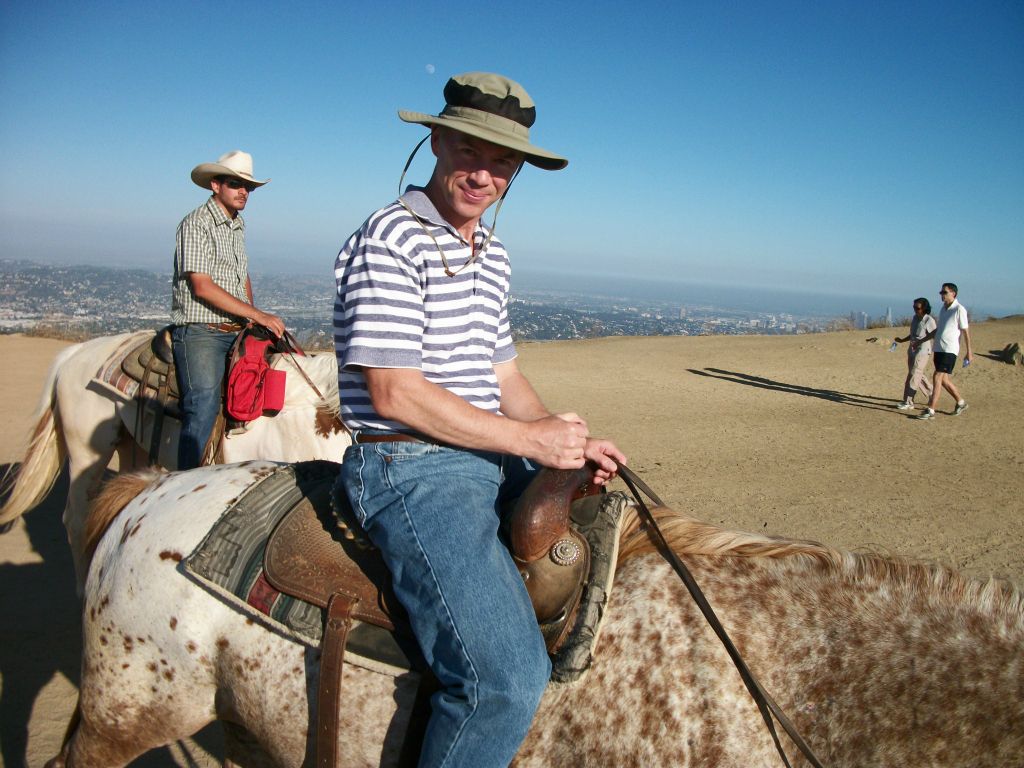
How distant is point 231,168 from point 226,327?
48.0 inches

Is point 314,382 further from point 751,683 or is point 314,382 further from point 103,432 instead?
point 751,683

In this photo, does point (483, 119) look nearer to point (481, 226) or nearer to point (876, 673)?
point (481, 226)

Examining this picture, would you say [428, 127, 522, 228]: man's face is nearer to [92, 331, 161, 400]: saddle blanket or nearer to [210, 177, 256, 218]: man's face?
[210, 177, 256, 218]: man's face

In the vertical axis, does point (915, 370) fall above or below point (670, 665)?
above

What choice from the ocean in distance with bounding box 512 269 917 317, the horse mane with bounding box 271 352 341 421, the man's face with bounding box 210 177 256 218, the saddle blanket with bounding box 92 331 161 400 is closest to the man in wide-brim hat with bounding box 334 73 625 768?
the horse mane with bounding box 271 352 341 421

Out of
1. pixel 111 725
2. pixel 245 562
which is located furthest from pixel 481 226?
pixel 111 725

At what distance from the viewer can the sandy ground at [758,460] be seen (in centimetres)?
435

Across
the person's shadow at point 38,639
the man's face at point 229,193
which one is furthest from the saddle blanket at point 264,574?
the man's face at point 229,193

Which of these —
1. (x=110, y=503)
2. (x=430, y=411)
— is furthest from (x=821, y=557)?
(x=110, y=503)

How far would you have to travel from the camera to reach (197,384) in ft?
14.7

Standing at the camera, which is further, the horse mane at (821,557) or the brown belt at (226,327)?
the brown belt at (226,327)

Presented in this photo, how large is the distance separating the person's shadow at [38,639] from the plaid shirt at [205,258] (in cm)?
227

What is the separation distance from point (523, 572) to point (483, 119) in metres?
1.35

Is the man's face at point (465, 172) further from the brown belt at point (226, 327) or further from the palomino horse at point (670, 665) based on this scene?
the brown belt at point (226, 327)
